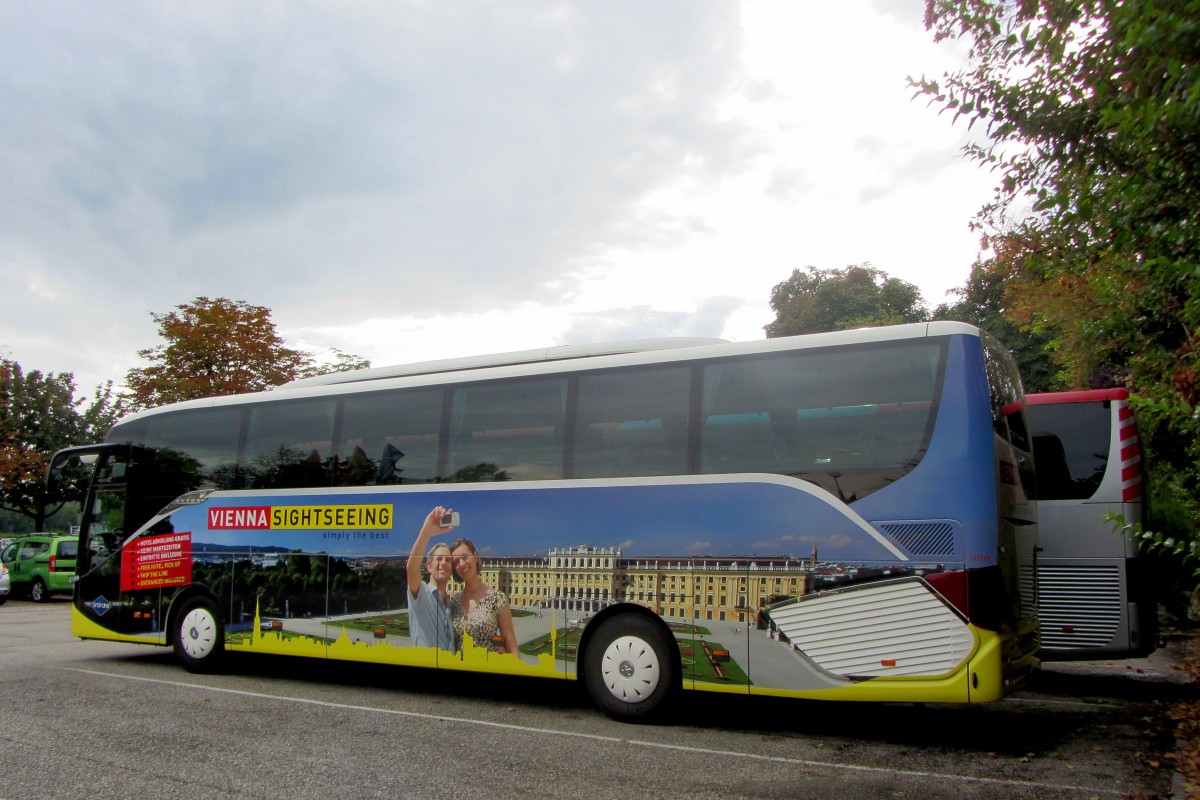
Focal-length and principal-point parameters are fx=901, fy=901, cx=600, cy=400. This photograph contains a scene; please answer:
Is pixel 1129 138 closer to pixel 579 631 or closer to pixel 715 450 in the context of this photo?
pixel 715 450

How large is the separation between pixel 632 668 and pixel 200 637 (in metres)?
5.94

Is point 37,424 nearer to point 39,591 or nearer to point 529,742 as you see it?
point 39,591

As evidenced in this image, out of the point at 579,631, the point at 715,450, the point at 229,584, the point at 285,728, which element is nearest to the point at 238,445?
the point at 229,584

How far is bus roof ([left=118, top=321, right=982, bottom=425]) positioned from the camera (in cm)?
731

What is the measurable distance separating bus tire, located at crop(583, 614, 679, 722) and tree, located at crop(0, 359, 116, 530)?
34.5 metres

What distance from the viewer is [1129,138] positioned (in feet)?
16.4

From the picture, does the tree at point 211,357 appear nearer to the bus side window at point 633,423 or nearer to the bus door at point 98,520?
the bus door at point 98,520

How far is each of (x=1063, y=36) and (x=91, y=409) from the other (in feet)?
166

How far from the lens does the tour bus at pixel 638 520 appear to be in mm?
6828

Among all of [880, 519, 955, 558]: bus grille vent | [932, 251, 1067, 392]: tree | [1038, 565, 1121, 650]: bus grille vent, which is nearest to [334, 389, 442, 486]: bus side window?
[880, 519, 955, 558]: bus grille vent

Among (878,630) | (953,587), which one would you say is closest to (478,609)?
(878,630)

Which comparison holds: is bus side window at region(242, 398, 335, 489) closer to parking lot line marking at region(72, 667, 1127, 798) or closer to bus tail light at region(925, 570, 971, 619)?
parking lot line marking at region(72, 667, 1127, 798)

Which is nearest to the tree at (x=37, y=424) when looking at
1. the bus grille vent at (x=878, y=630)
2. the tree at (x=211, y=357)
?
the tree at (x=211, y=357)

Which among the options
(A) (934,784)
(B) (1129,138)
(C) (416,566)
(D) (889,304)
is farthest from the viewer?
(D) (889,304)
